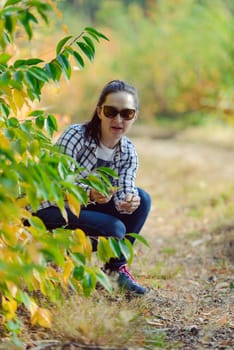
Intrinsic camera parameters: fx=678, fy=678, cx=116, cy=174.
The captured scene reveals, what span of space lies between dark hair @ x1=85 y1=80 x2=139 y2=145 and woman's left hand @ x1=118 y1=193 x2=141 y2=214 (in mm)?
313

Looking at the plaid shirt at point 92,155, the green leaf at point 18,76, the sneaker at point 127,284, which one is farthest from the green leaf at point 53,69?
the sneaker at point 127,284

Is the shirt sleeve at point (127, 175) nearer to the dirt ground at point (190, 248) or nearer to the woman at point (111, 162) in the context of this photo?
the woman at point (111, 162)

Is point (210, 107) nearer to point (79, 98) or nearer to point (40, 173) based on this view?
point (79, 98)

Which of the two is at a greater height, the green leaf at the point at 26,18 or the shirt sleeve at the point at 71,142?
the green leaf at the point at 26,18

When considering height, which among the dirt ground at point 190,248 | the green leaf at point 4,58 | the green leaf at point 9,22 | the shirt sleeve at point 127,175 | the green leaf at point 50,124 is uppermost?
the green leaf at point 9,22

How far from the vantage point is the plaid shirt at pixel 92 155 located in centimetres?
313

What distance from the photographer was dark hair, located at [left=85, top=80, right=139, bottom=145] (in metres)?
3.15

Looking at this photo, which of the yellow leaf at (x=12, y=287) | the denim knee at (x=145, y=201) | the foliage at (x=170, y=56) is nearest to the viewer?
the yellow leaf at (x=12, y=287)

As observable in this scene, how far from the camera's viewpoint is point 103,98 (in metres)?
3.19

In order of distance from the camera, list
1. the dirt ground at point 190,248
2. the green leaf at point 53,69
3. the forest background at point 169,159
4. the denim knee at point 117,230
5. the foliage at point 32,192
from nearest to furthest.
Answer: the foliage at point 32,192, the green leaf at point 53,69, the forest background at point 169,159, the dirt ground at point 190,248, the denim knee at point 117,230

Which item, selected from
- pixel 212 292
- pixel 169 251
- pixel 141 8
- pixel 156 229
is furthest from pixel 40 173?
pixel 141 8

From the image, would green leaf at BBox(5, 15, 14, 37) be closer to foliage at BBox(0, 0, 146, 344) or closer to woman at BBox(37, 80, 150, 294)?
foliage at BBox(0, 0, 146, 344)

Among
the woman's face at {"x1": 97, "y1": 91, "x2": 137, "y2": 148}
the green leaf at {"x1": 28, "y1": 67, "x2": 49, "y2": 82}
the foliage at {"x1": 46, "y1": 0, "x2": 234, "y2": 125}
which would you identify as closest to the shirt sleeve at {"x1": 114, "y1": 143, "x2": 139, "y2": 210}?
the woman's face at {"x1": 97, "y1": 91, "x2": 137, "y2": 148}

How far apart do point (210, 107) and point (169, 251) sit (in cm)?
843
